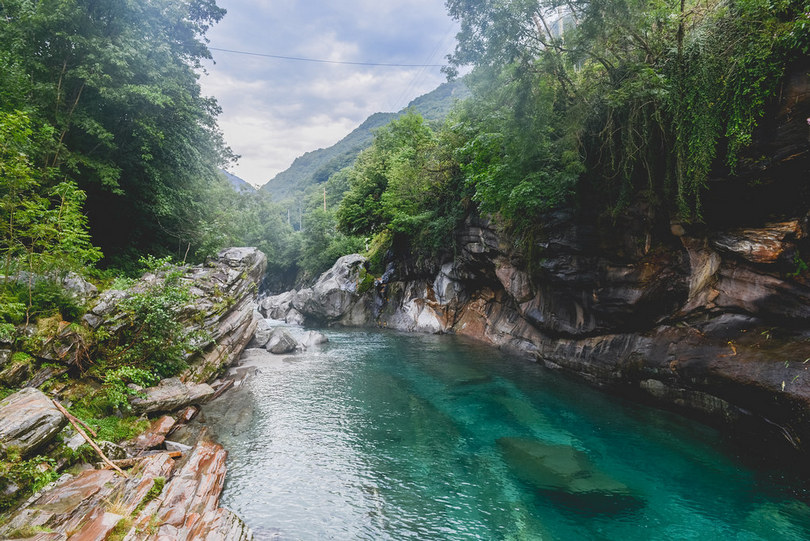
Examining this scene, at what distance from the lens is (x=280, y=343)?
18.9 metres

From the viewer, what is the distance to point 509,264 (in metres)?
18.1

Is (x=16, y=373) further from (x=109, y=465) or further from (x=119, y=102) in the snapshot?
(x=119, y=102)

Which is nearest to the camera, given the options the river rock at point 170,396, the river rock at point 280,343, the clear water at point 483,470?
the clear water at point 483,470

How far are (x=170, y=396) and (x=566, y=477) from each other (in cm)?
993

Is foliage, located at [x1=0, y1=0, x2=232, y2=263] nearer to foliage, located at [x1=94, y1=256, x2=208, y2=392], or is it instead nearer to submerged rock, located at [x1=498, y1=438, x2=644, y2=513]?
foliage, located at [x1=94, y1=256, x2=208, y2=392]

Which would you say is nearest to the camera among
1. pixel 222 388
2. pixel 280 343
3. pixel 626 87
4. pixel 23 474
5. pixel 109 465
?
pixel 23 474

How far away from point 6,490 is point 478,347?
17.3m

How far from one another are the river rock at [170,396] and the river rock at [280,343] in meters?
7.26

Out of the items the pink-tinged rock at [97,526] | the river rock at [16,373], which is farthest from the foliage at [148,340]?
the pink-tinged rock at [97,526]

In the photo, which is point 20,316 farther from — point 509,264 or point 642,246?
point 509,264

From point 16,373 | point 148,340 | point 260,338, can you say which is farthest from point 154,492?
point 260,338

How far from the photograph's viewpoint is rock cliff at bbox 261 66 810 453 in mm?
7691

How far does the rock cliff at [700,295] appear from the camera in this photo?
769 cm

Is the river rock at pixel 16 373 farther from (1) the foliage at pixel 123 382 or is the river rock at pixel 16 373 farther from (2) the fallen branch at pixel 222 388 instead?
(2) the fallen branch at pixel 222 388
